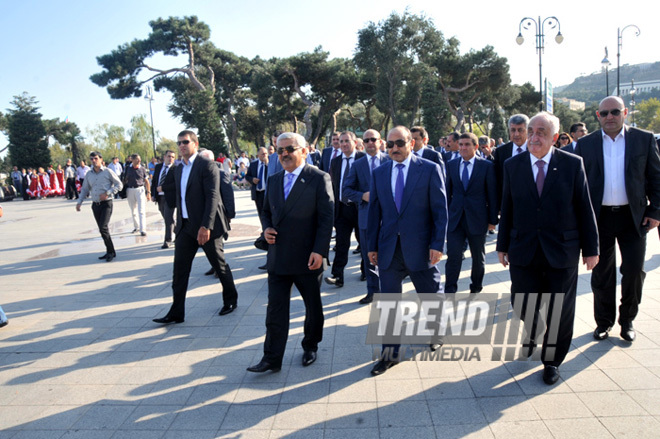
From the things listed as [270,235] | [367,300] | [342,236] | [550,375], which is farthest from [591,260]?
[342,236]

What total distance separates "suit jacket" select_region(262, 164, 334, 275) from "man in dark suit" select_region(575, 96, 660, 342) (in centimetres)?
253

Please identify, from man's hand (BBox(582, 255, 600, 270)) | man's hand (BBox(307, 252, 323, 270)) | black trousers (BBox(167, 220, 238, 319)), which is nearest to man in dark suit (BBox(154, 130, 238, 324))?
black trousers (BBox(167, 220, 238, 319))

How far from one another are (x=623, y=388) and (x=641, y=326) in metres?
1.50

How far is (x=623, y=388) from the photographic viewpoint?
11.4 ft

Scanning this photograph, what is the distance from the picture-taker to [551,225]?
3646 millimetres

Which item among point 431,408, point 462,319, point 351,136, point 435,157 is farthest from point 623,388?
point 351,136

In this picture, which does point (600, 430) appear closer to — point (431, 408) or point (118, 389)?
point (431, 408)

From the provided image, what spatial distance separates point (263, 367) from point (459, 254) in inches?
113

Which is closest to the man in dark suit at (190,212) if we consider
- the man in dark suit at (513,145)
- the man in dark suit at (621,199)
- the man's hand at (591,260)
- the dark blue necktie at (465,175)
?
the dark blue necktie at (465,175)

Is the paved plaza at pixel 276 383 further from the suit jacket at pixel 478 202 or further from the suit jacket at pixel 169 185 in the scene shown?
the suit jacket at pixel 169 185

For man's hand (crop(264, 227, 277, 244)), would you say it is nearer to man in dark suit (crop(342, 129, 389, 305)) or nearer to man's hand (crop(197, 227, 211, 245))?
man's hand (crop(197, 227, 211, 245))

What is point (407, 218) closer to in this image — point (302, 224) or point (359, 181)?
point (302, 224)

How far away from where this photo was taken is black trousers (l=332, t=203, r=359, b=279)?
6.71m

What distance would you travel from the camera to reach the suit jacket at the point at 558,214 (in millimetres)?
3615
